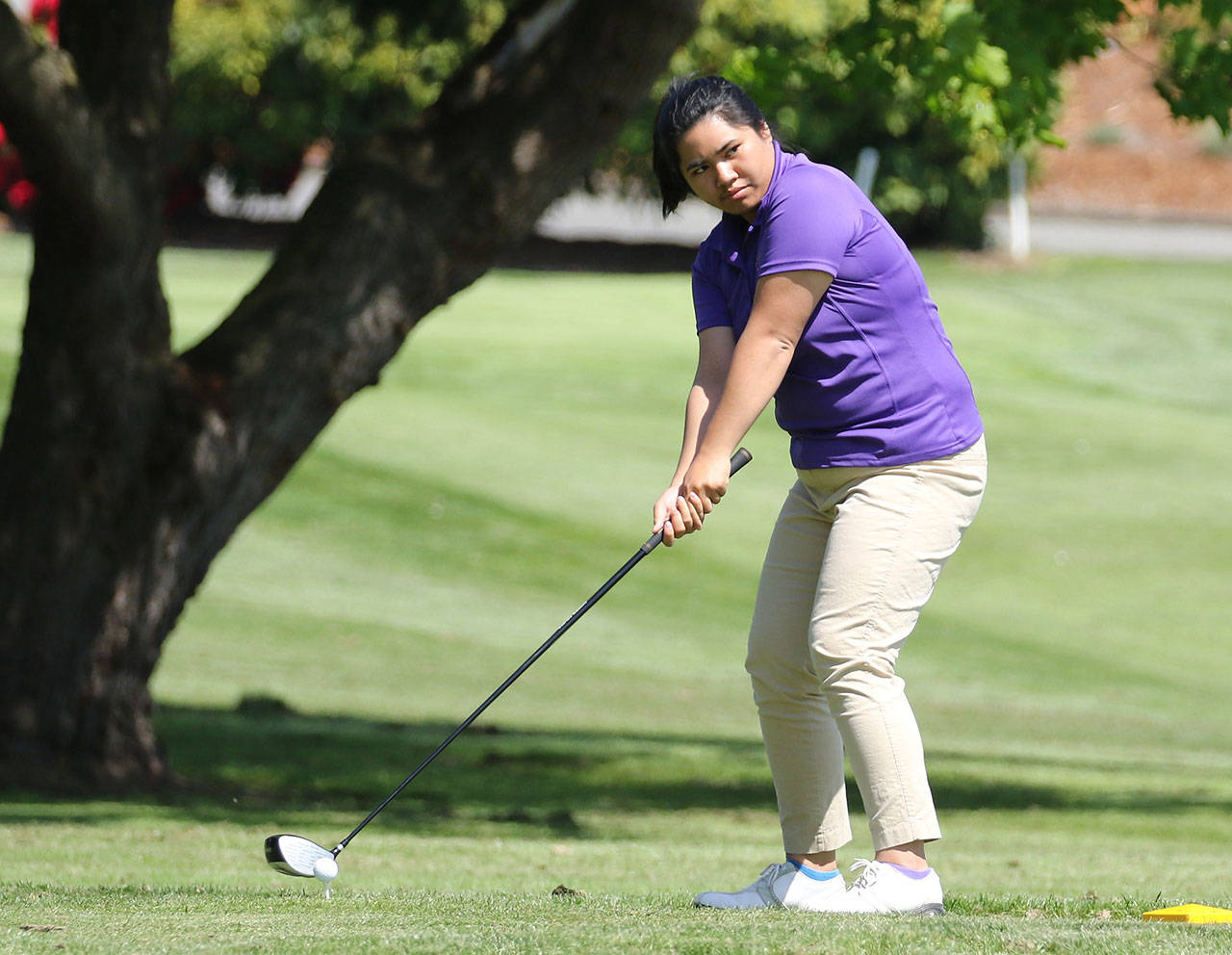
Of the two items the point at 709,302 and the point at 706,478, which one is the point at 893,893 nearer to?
the point at 706,478

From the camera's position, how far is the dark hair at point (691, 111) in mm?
4227

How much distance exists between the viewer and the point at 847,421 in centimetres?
430

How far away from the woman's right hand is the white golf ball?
124 centimetres

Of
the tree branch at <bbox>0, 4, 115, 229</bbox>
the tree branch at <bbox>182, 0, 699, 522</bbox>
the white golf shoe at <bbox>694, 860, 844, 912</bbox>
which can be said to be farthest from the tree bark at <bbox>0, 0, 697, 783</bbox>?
the white golf shoe at <bbox>694, 860, 844, 912</bbox>

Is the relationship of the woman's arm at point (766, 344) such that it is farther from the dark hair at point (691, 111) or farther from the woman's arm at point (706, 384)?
the dark hair at point (691, 111)

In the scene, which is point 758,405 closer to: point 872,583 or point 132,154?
point 872,583

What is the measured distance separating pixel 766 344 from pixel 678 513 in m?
0.46

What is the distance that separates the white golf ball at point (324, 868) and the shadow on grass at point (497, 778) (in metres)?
2.25

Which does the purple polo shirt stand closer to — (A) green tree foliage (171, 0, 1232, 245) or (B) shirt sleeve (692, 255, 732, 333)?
(B) shirt sleeve (692, 255, 732, 333)

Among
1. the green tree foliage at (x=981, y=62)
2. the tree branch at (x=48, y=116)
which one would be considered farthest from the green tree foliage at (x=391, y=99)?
the tree branch at (x=48, y=116)

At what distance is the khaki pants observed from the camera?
4.23 metres

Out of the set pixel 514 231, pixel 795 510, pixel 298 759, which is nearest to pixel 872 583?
pixel 795 510

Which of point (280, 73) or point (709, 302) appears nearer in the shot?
point (709, 302)

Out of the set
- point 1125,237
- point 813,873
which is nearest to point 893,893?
point 813,873
